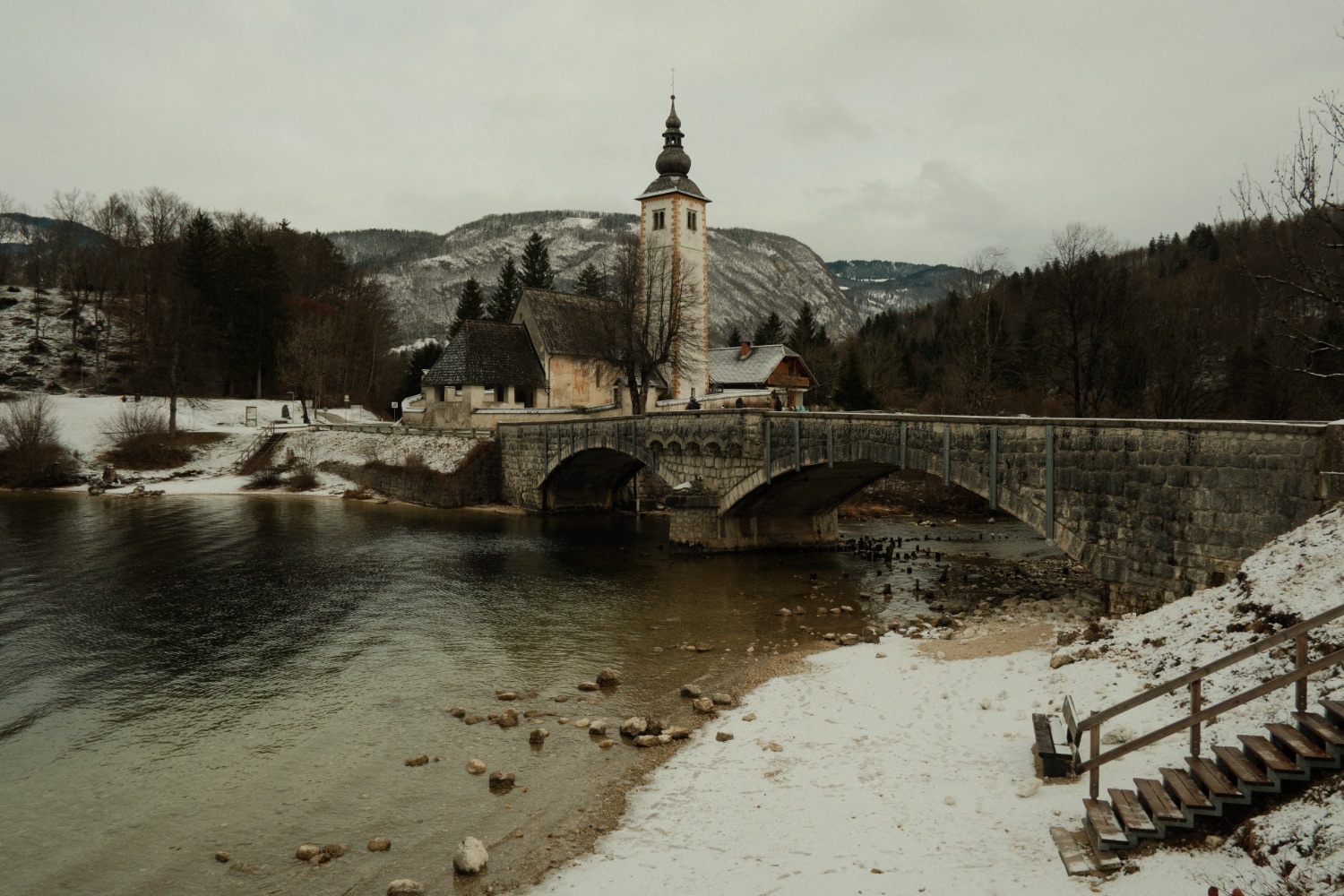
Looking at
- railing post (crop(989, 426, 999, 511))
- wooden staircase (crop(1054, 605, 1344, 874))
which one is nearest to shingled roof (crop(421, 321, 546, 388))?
railing post (crop(989, 426, 999, 511))

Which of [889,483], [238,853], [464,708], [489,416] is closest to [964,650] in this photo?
[464,708]

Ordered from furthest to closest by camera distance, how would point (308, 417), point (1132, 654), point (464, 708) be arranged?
point (308, 417)
point (464, 708)
point (1132, 654)

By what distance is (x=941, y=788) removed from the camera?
9.48 metres

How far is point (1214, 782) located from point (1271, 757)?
495mm

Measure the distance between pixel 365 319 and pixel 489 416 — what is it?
33114 mm

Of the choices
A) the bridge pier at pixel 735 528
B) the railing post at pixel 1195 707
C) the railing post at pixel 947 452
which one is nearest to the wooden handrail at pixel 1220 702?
the railing post at pixel 1195 707

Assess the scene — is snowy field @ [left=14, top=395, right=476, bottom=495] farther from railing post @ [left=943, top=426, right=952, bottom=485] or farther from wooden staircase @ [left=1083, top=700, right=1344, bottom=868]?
wooden staircase @ [left=1083, top=700, right=1344, bottom=868]

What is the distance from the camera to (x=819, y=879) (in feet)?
25.5

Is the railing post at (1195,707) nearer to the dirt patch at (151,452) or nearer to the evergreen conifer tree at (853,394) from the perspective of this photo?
the evergreen conifer tree at (853,394)

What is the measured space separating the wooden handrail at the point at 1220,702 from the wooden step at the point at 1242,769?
0.99ft

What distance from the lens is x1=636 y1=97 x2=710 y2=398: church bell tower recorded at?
5100 centimetres

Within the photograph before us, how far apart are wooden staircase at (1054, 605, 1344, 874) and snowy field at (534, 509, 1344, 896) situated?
0.26 meters

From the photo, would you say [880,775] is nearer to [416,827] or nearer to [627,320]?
[416,827]

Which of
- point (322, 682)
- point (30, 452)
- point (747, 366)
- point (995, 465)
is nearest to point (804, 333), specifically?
point (747, 366)
